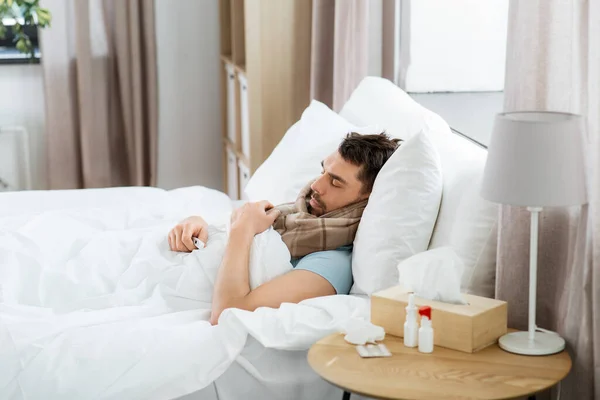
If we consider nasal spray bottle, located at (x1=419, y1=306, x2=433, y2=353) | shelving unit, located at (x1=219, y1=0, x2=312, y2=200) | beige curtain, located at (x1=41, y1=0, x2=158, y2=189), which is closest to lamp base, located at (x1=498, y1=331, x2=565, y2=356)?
nasal spray bottle, located at (x1=419, y1=306, x2=433, y2=353)

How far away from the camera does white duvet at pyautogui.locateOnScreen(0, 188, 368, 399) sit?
154cm

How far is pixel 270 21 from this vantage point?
3.29 meters

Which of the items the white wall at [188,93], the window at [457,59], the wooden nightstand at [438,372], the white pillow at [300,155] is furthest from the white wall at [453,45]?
the white wall at [188,93]

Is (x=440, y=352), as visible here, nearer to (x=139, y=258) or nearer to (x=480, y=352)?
(x=480, y=352)

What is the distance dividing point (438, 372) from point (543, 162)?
0.38m

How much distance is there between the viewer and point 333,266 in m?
1.83

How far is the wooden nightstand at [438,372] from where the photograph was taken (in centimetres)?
130

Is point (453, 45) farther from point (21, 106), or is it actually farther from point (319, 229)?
point (21, 106)

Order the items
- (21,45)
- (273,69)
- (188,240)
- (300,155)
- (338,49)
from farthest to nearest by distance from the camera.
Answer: (21,45)
(273,69)
(338,49)
(300,155)
(188,240)

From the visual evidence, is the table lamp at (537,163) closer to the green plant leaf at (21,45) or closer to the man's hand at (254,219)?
the man's hand at (254,219)

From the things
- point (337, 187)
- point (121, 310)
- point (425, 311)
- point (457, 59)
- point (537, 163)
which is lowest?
point (121, 310)

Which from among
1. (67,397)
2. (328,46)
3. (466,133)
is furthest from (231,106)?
(67,397)

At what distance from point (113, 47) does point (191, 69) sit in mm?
405

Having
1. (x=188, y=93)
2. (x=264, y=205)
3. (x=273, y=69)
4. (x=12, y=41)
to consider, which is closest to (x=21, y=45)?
(x=12, y=41)
